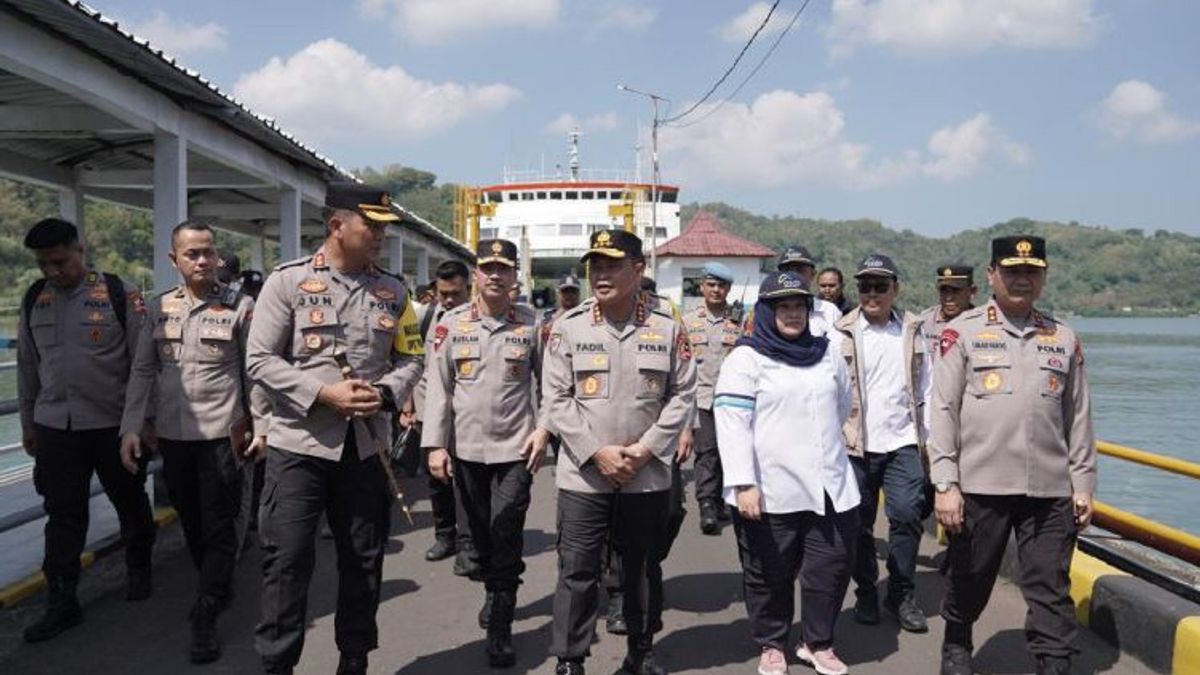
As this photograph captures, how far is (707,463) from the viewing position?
6.61 m

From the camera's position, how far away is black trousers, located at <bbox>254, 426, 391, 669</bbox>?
10.9 ft

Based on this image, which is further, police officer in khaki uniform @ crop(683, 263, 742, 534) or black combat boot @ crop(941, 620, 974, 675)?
police officer in khaki uniform @ crop(683, 263, 742, 534)

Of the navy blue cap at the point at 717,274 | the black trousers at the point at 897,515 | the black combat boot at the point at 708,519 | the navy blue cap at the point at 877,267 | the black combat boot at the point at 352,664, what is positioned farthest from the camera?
the navy blue cap at the point at 717,274

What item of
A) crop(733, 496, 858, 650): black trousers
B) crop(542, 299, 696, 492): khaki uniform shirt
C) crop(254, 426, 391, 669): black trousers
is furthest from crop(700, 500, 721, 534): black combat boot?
A: crop(254, 426, 391, 669): black trousers

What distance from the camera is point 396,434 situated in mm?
6902

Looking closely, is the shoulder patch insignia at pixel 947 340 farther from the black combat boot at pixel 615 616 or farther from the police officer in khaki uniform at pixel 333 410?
the police officer in khaki uniform at pixel 333 410

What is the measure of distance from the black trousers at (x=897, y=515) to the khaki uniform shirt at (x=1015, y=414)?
0.85 metres

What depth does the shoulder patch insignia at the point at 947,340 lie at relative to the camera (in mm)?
3811

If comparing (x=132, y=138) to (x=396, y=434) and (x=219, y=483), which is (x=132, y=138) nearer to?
(x=396, y=434)

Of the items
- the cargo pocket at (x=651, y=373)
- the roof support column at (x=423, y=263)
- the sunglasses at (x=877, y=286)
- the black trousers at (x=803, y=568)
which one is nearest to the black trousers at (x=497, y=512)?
the cargo pocket at (x=651, y=373)

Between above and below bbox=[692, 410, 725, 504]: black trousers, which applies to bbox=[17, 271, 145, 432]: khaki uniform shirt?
above

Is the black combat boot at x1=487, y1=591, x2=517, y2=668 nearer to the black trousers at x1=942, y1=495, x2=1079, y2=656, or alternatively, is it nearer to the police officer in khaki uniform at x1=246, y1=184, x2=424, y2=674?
the police officer in khaki uniform at x1=246, y1=184, x2=424, y2=674

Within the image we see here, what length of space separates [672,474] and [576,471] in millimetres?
493

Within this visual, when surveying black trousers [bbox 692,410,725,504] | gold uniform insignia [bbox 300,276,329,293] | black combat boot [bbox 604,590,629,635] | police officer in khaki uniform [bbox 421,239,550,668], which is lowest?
black combat boot [bbox 604,590,629,635]
